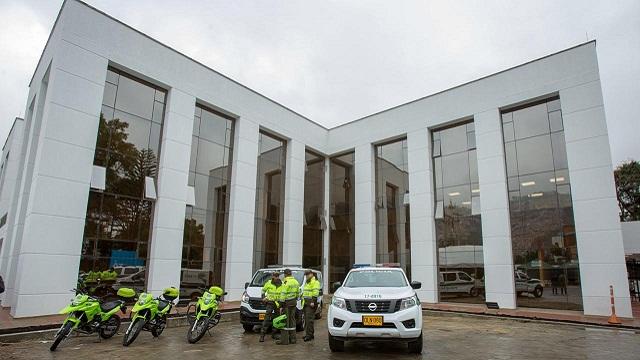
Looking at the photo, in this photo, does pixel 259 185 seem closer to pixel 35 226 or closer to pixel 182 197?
pixel 182 197

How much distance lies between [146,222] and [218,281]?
437cm

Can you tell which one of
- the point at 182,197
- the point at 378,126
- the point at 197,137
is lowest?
the point at 182,197

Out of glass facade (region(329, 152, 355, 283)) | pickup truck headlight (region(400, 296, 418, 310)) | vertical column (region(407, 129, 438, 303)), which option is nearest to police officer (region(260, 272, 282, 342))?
pickup truck headlight (region(400, 296, 418, 310))

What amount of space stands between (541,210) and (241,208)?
522 inches

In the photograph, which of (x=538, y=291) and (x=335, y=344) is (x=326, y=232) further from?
(x=335, y=344)

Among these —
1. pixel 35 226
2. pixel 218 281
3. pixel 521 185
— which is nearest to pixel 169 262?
pixel 218 281

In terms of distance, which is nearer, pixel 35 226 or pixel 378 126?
pixel 35 226

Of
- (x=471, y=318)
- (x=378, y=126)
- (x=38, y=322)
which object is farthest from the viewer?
(x=378, y=126)

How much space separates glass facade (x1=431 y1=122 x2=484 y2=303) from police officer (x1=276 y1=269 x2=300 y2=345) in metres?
10.7

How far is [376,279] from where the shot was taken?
8875 millimetres

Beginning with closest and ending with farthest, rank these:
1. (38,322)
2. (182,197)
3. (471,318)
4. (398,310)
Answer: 1. (398,310)
2. (38,322)
3. (471,318)
4. (182,197)

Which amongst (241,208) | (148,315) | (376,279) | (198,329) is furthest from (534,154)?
(148,315)

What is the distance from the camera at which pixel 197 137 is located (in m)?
17.5

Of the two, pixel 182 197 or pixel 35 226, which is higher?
pixel 182 197
